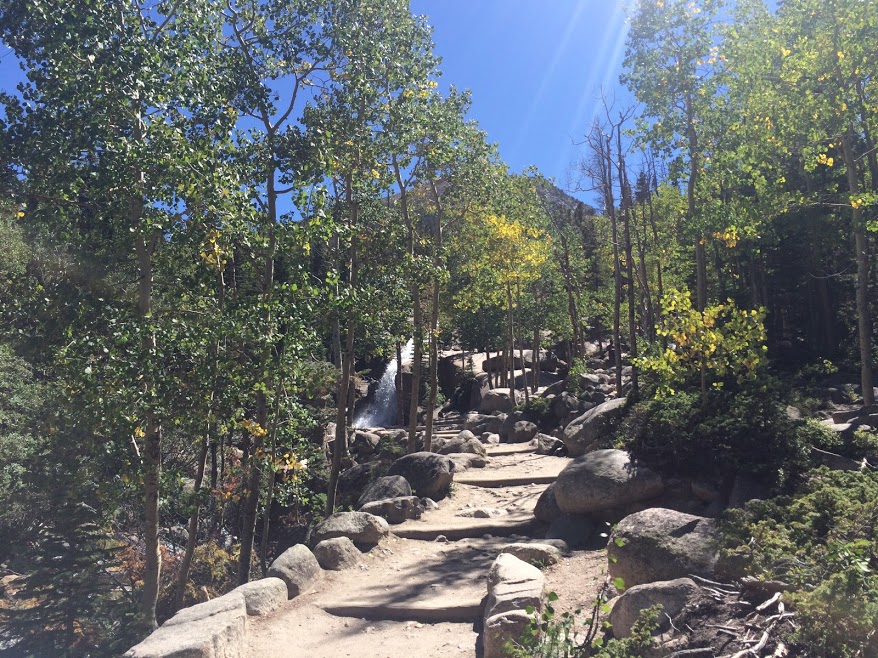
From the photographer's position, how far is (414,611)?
727 cm

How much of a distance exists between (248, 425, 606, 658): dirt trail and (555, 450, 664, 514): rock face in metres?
0.79

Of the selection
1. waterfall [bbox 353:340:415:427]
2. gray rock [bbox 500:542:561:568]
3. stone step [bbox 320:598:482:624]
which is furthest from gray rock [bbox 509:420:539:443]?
stone step [bbox 320:598:482:624]

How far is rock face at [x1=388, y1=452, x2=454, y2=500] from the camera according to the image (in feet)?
43.3

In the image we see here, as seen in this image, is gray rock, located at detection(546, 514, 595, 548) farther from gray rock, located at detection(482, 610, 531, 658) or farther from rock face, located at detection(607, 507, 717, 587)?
gray rock, located at detection(482, 610, 531, 658)

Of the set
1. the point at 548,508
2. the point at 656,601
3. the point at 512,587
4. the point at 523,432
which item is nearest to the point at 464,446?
the point at 523,432

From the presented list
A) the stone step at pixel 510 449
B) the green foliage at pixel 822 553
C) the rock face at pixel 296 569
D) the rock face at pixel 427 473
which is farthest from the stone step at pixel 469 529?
the stone step at pixel 510 449

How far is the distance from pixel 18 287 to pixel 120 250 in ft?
5.72

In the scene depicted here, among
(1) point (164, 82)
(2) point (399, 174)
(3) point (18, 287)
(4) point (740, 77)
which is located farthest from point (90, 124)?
(4) point (740, 77)

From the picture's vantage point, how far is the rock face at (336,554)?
901 centimetres

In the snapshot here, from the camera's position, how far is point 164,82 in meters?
8.00

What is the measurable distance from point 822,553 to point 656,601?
4.13ft

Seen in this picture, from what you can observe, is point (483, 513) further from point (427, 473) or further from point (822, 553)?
point (822, 553)

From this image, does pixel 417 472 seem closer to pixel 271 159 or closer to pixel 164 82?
pixel 271 159

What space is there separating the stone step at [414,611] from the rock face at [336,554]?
1.33m
